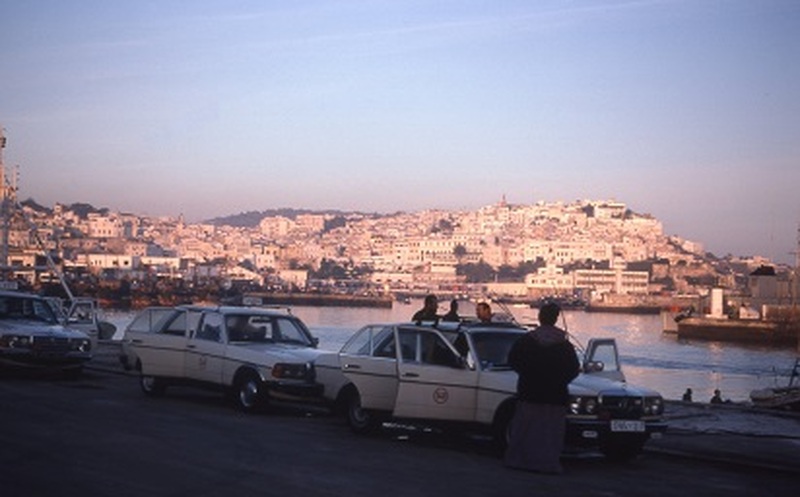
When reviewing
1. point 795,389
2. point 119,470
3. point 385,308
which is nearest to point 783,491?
point 119,470

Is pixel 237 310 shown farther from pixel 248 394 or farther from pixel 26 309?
pixel 26 309

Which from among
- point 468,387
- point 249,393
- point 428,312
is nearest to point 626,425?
point 468,387

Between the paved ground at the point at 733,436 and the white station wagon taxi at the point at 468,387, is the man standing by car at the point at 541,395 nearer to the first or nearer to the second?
the white station wagon taxi at the point at 468,387

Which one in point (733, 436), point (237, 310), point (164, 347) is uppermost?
point (237, 310)

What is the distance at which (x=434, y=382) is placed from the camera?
14.9m

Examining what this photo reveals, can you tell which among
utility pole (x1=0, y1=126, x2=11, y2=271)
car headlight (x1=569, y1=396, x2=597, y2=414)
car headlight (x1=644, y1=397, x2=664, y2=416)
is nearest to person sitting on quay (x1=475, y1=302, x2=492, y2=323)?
car headlight (x1=644, y1=397, x2=664, y2=416)

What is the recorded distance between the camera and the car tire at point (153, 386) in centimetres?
2009

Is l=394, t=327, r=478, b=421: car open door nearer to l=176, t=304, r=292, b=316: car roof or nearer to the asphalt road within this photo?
the asphalt road

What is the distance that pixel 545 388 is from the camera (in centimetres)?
1306

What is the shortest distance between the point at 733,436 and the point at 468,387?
4.06 meters

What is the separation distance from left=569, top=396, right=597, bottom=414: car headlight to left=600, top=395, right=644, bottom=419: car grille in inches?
3.8

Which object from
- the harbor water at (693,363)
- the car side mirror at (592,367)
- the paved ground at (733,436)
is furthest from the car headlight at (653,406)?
the harbor water at (693,363)

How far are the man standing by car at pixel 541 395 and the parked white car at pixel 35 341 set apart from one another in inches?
441

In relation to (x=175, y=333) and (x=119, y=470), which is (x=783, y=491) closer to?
(x=119, y=470)
